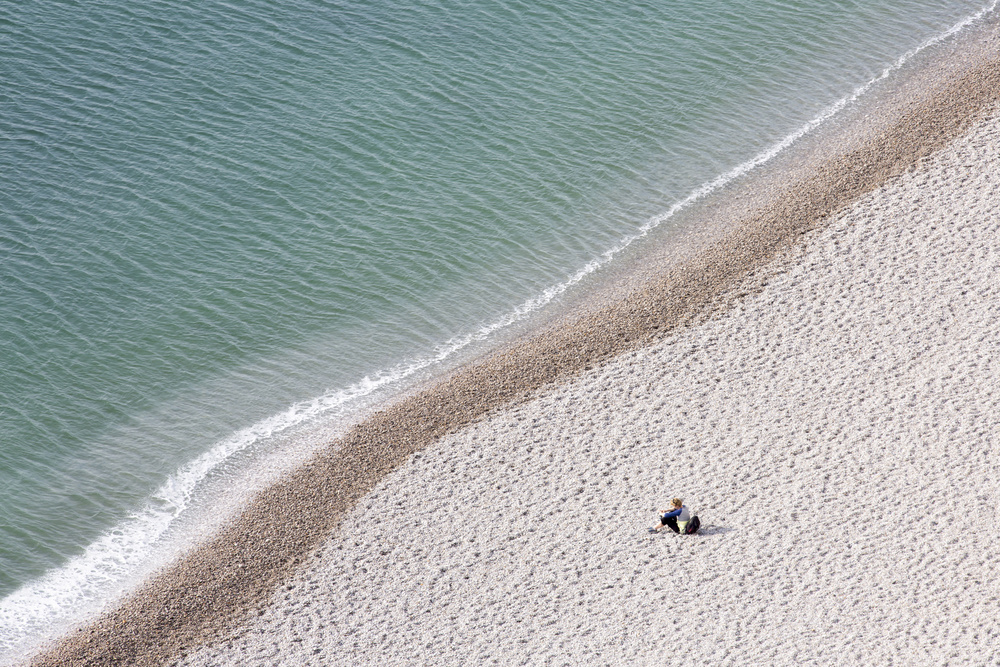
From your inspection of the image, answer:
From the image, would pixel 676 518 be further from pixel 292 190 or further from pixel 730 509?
pixel 292 190

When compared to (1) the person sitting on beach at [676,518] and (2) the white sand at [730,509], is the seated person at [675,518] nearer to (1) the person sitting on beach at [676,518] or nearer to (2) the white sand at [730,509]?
(1) the person sitting on beach at [676,518]

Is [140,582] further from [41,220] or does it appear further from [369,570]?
[41,220]

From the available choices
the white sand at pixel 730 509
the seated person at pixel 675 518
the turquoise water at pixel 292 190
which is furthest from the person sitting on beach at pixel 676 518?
the turquoise water at pixel 292 190

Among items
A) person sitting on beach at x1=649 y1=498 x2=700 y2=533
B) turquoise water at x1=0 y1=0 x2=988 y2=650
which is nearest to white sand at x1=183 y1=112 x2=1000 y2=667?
person sitting on beach at x1=649 y1=498 x2=700 y2=533

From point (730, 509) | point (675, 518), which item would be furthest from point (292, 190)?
point (730, 509)

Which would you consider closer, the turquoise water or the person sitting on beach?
the person sitting on beach

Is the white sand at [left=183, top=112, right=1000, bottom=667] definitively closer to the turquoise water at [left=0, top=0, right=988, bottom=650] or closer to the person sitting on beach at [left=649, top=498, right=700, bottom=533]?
the person sitting on beach at [left=649, top=498, right=700, bottom=533]
